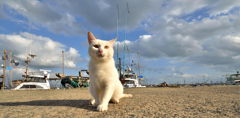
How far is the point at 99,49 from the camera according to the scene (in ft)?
9.43

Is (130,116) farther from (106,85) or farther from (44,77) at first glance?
(44,77)

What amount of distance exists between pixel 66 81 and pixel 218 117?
24322mm

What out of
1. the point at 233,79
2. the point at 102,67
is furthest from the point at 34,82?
the point at 233,79

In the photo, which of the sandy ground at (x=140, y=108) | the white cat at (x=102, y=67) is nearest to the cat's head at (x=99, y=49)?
the white cat at (x=102, y=67)

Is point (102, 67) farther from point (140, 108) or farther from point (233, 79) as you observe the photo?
point (233, 79)

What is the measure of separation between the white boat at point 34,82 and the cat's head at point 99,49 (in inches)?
719

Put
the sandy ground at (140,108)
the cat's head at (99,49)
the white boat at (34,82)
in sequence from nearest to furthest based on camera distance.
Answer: the sandy ground at (140,108), the cat's head at (99,49), the white boat at (34,82)

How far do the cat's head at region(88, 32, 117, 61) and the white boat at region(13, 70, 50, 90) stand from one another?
18.3m

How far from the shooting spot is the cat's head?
290 cm

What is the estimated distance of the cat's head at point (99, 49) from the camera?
2896 mm

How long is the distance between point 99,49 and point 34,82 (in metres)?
19.0

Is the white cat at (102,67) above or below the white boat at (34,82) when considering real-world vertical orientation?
above

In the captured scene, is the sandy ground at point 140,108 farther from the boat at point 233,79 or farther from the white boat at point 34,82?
the boat at point 233,79

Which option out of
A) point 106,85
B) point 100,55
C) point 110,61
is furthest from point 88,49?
point 106,85
